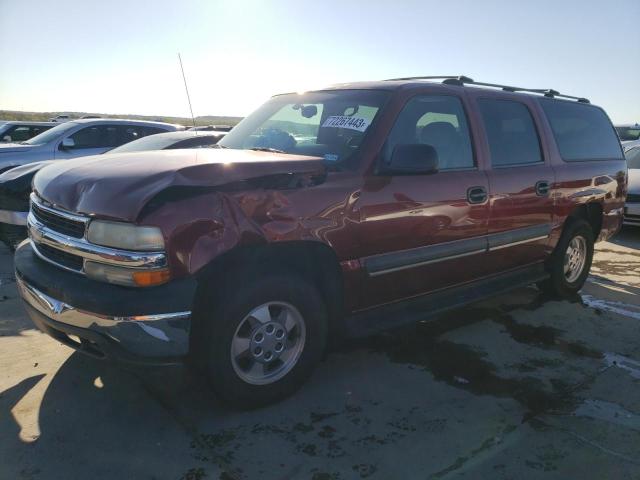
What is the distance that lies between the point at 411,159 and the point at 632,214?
276 inches

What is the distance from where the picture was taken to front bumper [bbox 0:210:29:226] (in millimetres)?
5744

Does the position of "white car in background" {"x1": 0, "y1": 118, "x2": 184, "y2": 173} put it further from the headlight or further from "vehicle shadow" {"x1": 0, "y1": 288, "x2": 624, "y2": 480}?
the headlight

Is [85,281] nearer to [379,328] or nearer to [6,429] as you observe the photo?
[6,429]

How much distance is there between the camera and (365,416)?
9.94 ft

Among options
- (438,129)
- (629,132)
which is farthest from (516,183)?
(629,132)

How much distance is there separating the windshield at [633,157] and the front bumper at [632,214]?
59.6 inches

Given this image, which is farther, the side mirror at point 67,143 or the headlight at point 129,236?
the side mirror at point 67,143

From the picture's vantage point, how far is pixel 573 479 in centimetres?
250

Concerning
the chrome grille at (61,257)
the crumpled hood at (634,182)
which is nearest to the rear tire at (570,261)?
the crumpled hood at (634,182)

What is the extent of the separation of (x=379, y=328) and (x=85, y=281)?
178 cm

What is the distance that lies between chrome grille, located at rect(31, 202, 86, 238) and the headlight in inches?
7.3

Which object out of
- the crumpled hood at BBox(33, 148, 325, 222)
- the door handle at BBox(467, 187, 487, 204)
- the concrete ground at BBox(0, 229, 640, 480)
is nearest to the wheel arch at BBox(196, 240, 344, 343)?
the crumpled hood at BBox(33, 148, 325, 222)

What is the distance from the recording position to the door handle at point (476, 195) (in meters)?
3.89

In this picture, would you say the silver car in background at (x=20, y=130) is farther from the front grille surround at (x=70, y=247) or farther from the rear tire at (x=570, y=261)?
the rear tire at (x=570, y=261)
